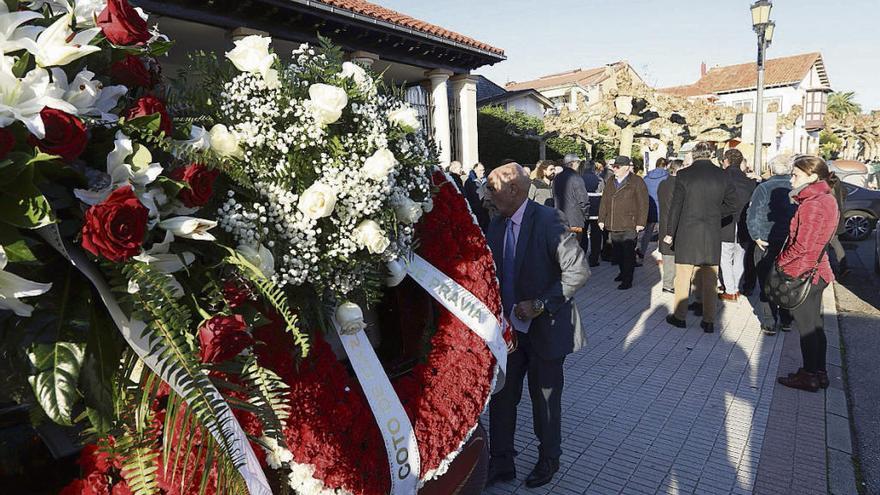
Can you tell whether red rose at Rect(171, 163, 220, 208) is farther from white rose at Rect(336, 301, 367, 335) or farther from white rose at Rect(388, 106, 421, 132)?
white rose at Rect(388, 106, 421, 132)

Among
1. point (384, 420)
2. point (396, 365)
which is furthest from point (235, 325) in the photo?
point (396, 365)

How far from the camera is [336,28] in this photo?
1024cm

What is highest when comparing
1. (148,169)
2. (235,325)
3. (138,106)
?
(138,106)

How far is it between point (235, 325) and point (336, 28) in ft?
32.4

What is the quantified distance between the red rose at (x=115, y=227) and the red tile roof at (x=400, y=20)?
29.5 feet

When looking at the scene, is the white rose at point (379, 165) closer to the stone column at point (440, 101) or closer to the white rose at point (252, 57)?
the white rose at point (252, 57)

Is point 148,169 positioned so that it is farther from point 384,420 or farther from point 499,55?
point 499,55

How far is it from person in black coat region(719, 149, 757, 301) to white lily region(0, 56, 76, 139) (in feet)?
22.8

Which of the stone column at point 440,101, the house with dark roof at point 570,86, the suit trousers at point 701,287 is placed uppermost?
the house with dark roof at point 570,86

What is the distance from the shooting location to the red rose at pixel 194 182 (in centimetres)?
133

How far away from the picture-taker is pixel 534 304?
328 cm

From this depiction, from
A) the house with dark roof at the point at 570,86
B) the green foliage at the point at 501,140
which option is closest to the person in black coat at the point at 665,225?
the green foliage at the point at 501,140

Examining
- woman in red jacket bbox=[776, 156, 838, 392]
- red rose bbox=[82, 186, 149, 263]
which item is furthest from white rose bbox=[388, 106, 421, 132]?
woman in red jacket bbox=[776, 156, 838, 392]

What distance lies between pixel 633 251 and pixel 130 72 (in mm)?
7761
